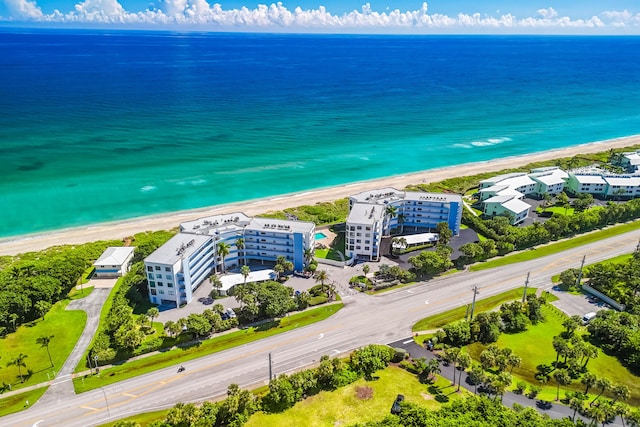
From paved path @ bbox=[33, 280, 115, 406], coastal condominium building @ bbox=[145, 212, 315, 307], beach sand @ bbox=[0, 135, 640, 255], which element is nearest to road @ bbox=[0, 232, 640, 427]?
paved path @ bbox=[33, 280, 115, 406]

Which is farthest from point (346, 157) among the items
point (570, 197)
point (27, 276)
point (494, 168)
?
point (27, 276)

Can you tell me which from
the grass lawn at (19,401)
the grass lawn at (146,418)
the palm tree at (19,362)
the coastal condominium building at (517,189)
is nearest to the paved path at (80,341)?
the grass lawn at (19,401)

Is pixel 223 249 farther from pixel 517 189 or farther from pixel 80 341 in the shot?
pixel 517 189

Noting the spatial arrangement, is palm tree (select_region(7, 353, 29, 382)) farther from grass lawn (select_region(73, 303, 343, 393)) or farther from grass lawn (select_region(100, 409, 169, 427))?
grass lawn (select_region(100, 409, 169, 427))

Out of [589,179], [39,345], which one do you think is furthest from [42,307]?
[589,179]

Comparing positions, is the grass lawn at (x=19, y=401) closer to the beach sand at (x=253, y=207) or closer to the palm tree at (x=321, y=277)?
the palm tree at (x=321, y=277)
